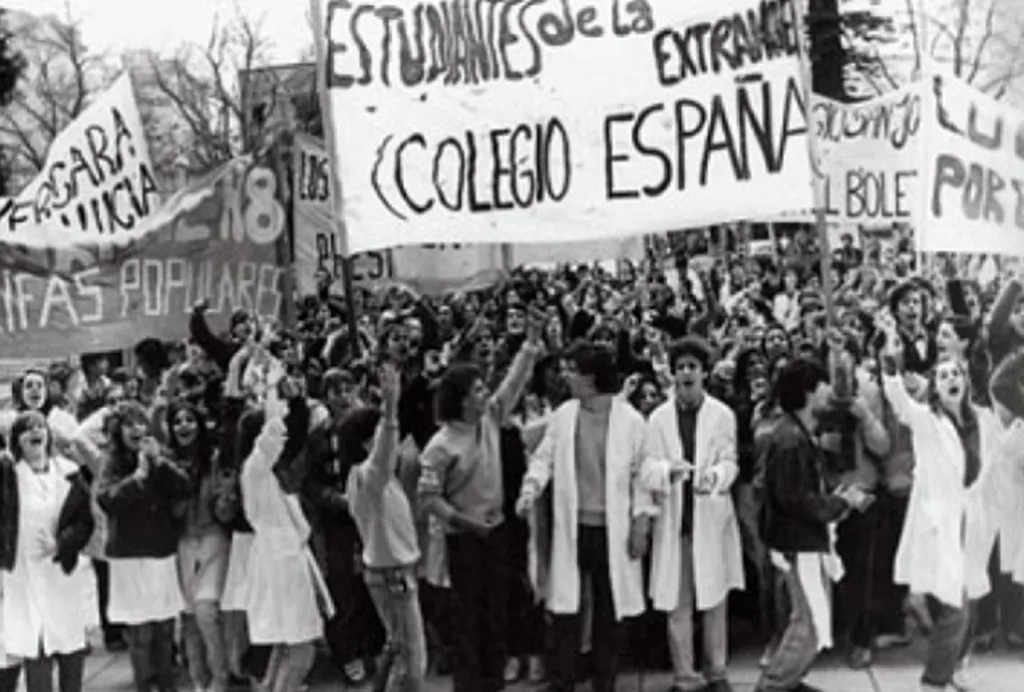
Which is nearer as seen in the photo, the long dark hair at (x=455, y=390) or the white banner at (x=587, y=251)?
the long dark hair at (x=455, y=390)

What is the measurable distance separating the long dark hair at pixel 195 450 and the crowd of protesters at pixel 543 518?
0.01 m

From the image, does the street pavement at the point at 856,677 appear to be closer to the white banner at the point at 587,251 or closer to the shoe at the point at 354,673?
the shoe at the point at 354,673

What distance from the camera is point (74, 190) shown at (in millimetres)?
10117

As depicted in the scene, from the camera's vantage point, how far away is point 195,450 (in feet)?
29.3

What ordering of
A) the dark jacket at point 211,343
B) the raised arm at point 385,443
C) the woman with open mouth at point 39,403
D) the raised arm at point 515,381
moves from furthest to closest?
the dark jacket at point 211,343
the woman with open mouth at point 39,403
the raised arm at point 515,381
the raised arm at point 385,443

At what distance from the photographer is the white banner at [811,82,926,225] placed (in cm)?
1355

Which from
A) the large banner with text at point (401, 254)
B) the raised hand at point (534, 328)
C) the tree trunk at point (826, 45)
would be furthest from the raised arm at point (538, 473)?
the tree trunk at point (826, 45)

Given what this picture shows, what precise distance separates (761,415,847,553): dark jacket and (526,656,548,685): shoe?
1644 mm

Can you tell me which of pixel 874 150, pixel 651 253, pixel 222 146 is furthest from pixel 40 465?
pixel 222 146

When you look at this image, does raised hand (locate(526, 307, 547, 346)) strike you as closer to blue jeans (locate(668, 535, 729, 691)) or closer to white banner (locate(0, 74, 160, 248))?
blue jeans (locate(668, 535, 729, 691))

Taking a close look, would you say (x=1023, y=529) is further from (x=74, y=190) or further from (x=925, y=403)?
(x=74, y=190)

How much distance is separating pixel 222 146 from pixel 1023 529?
39956 mm

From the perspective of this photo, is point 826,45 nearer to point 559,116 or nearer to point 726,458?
point 559,116

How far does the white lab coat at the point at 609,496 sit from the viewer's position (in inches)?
344
